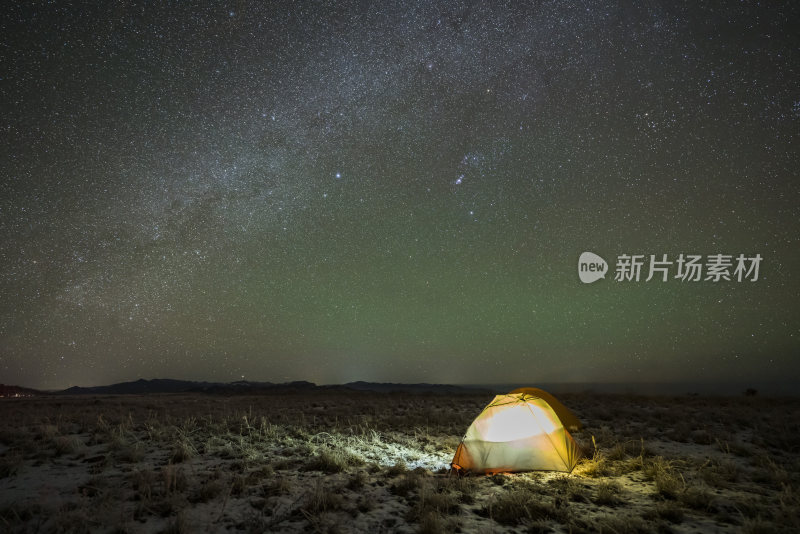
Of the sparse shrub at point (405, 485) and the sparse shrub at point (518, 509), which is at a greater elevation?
the sparse shrub at point (518, 509)

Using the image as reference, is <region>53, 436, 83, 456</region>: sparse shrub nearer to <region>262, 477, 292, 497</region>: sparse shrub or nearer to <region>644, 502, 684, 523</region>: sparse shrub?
<region>262, 477, 292, 497</region>: sparse shrub

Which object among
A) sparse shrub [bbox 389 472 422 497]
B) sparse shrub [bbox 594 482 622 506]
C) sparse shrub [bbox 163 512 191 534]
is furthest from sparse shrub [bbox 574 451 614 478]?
sparse shrub [bbox 163 512 191 534]

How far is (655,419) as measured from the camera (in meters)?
15.7

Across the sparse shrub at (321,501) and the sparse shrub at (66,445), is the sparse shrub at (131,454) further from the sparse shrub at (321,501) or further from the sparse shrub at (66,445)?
the sparse shrub at (321,501)

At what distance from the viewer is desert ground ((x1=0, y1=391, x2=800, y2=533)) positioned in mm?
5930

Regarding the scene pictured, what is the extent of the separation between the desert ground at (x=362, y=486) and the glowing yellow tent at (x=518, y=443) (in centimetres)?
28

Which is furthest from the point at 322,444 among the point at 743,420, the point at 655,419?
the point at 743,420

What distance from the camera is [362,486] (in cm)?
781

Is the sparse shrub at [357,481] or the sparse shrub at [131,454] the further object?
the sparse shrub at [131,454]

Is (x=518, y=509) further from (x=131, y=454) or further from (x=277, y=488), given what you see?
(x=131, y=454)

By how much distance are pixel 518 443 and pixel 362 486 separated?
3.52 metres

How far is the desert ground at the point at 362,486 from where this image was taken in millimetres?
5930

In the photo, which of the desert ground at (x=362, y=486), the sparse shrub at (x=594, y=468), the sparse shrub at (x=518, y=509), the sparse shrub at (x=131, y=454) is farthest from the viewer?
the sparse shrub at (x=131, y=454)

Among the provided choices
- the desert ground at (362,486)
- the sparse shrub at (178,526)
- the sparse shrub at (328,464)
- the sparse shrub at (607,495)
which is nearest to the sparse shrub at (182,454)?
the desert ground at (362,486)
